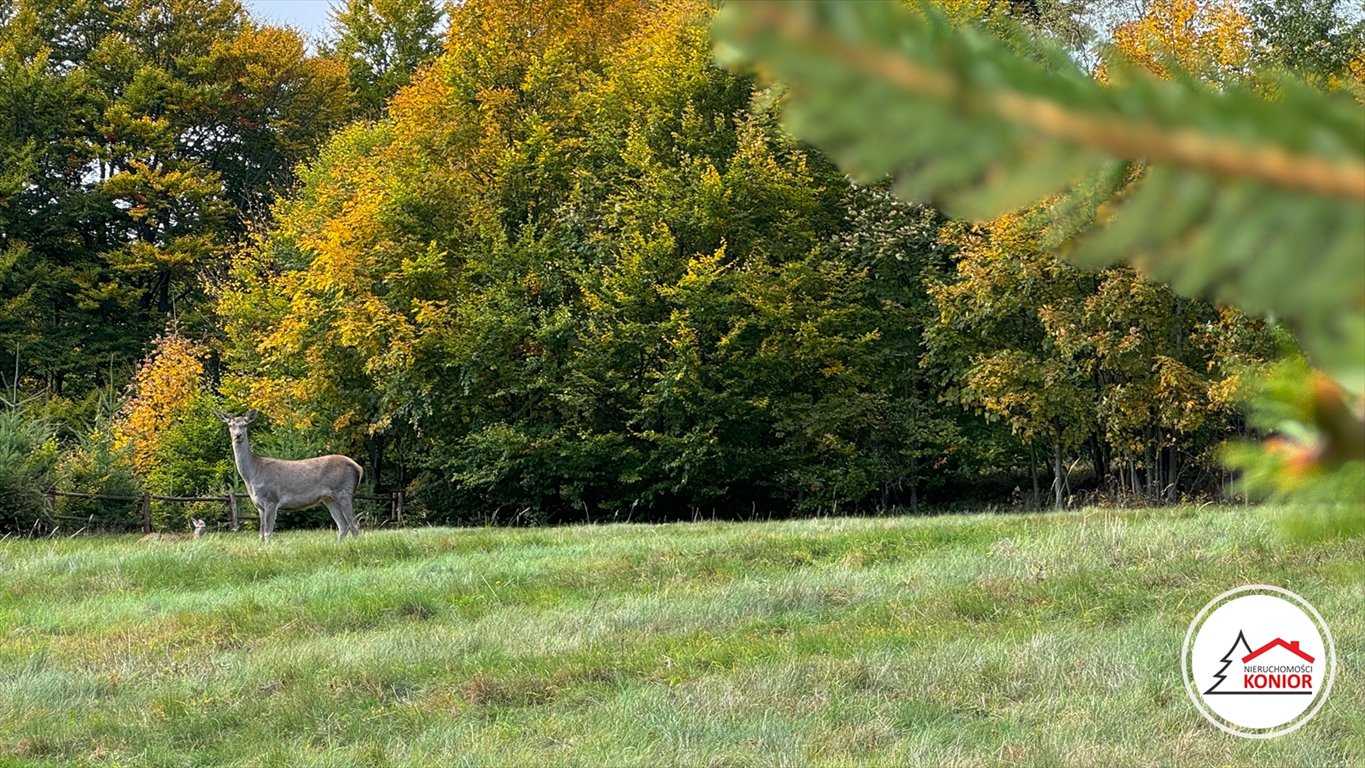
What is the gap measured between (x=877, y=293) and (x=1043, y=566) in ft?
Answer: 49.7

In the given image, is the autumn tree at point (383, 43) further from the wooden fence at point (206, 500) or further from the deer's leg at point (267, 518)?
the deer's leg at point (267, 518)

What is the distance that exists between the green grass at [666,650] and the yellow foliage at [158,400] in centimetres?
1371

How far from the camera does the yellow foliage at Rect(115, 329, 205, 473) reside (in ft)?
84.1

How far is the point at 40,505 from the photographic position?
62.1ft

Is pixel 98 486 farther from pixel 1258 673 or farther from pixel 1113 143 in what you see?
pixel 1113 143

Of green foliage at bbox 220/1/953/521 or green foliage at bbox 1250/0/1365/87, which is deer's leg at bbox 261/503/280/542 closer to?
green foliage at bbox 220/1/953/521

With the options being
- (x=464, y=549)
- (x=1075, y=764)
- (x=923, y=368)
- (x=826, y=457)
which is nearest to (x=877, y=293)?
(x=923, y=368)

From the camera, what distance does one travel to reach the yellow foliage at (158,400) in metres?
25.6

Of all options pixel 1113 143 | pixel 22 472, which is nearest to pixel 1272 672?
pixel 1113 143

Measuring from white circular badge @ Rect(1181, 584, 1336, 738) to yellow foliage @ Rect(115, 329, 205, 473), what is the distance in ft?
74.7

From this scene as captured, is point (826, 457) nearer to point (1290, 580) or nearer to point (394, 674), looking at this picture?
point (1290, 580)

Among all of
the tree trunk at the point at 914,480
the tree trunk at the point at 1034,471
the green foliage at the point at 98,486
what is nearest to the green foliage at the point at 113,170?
the green foliage at the point at 98,486

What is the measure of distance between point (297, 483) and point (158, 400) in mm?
11787

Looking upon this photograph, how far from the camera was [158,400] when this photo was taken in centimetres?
2625
